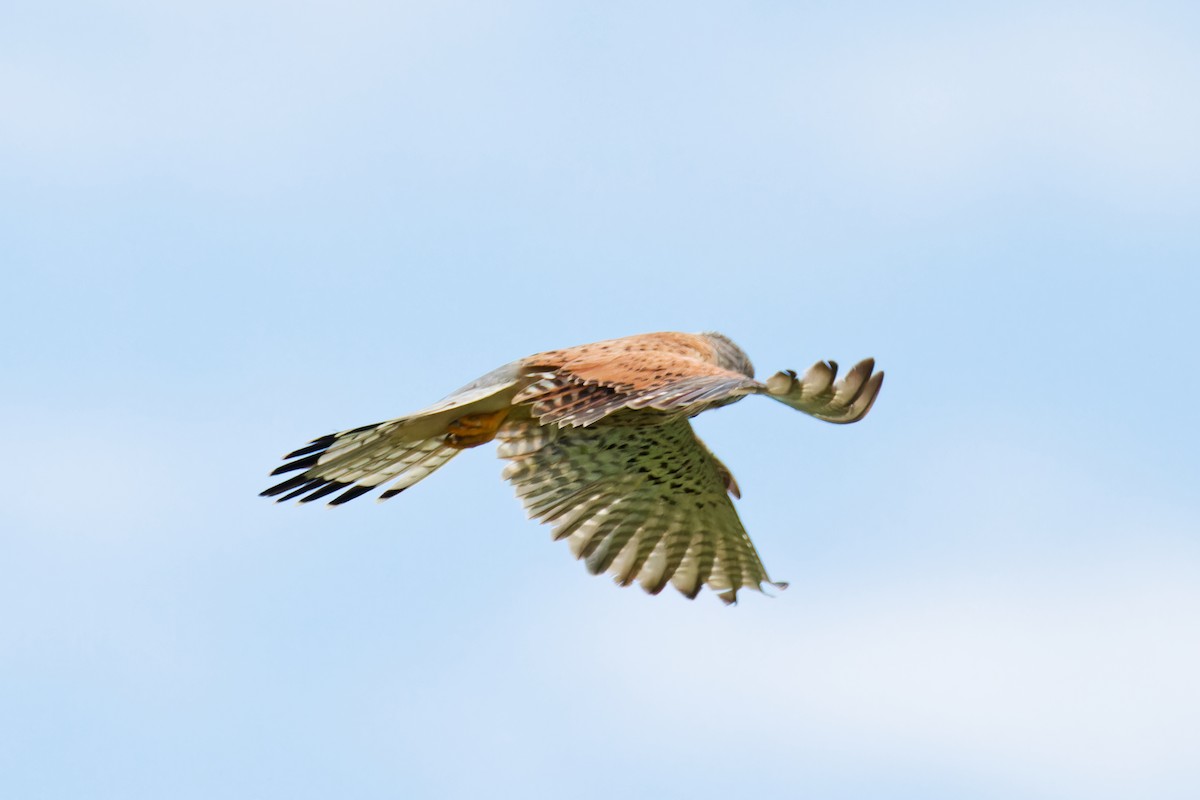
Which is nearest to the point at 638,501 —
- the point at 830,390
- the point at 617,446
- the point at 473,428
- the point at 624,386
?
the point at 617,446

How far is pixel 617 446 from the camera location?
8656 millimetres

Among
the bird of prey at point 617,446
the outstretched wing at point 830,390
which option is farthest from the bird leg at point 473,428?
the outstretched wing at point 830,390

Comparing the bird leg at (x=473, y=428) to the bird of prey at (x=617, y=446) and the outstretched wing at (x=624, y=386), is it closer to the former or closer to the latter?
the bird of prey at (x=617, y=446)

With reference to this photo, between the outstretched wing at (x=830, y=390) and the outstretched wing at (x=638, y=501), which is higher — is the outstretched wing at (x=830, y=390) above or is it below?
below

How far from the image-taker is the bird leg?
8.48 m

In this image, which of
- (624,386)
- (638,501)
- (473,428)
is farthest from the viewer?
(638,501)

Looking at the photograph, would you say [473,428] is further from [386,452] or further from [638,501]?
[638,501]

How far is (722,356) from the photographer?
926 centimetres

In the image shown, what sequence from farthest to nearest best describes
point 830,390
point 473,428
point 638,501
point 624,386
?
point 638,501, point 473,428, point 624,386, point 830,390

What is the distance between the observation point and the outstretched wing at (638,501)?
28.4 feet

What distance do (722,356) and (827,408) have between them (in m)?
1.87

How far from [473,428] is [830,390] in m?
2.01

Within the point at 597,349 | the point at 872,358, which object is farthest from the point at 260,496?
the point at 872,358

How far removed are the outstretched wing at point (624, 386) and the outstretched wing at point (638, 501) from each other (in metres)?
0.46
